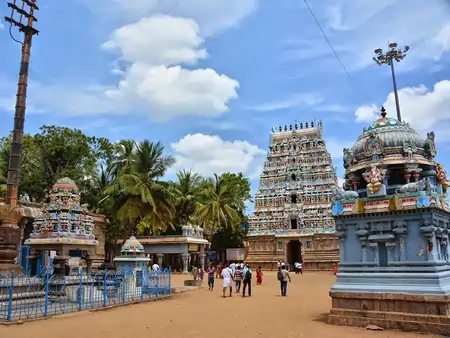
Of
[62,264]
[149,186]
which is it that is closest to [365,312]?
[62,264]

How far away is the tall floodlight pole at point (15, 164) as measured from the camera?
1423 centimetres

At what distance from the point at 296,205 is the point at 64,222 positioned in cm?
3305

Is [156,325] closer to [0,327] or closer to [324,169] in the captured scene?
[0,327]

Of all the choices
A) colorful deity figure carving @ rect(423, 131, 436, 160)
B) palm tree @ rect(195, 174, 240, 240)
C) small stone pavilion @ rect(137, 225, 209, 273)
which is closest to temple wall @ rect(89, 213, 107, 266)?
small stone pavilion @ rect(137, 225, 209, 273)

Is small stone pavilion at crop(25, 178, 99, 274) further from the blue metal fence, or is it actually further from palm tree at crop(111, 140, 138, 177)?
palm tree at crop(111, 140, 138, 177)

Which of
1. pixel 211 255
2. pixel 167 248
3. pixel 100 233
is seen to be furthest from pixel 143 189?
pixel 211 255

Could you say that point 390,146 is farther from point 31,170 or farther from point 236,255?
point 236,255

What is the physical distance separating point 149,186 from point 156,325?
17278mm

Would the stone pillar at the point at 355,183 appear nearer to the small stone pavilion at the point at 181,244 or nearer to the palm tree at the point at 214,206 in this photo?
the small stone pavilion at the point at 181,244

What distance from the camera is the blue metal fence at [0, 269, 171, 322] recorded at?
1122cm

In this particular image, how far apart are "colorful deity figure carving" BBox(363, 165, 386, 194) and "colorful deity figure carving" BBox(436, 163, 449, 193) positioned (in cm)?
181

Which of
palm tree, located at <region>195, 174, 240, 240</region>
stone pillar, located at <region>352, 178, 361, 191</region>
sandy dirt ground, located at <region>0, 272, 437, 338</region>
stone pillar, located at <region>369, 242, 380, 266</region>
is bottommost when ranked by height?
sandy dirt ground, located at <region>0, 272, 437, 338</region>

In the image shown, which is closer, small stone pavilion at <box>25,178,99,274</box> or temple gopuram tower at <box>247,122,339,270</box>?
small stone pavilion at <box>25,178,99,274</box>

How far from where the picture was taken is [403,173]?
10.7 m
